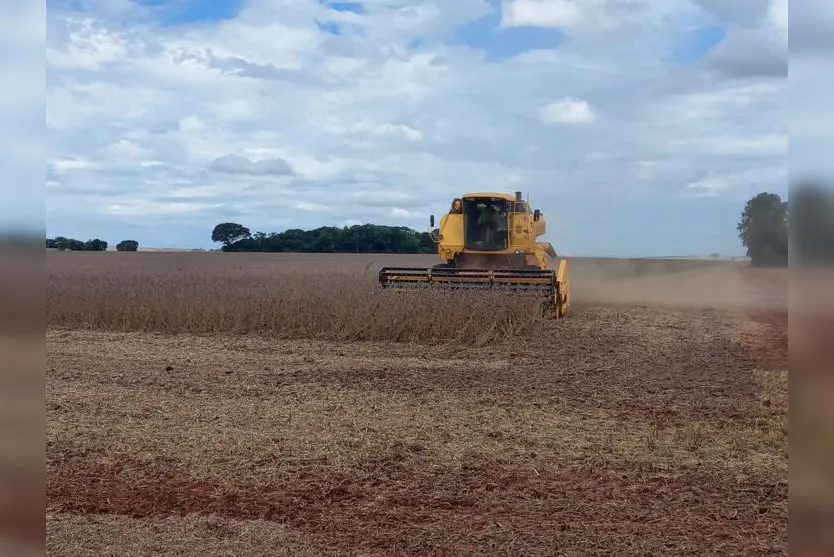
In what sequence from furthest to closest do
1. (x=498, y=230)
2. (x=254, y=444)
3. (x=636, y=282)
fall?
(x=636, y=282)
(x=498, y=230)
(x=254, y=444)

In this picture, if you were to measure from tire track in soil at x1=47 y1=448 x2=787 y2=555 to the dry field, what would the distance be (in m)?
0.02

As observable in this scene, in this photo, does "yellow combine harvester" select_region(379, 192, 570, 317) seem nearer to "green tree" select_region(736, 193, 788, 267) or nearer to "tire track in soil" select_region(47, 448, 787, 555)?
"tire track in soil" select_region(47, 448, 787, 555)

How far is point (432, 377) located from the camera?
9.38m

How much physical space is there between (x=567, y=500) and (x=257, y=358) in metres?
6.93

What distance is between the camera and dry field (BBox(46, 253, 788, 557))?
4.43 metres

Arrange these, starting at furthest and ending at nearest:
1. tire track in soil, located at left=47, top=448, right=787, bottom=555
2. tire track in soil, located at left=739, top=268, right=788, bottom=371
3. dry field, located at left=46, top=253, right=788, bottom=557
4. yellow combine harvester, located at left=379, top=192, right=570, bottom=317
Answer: yellow combine harvester, located at left=379, top=192, right=570, bottom=317 < tire track in soil, located at left=739, top=268, right=788, bottom=371 < dry field, located at left=46, top=253, right=788, bottom=557 < tire track in soil, located at left=47, top=448, right=787, bottom=555

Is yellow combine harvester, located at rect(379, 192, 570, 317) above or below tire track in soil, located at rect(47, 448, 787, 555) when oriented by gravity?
above

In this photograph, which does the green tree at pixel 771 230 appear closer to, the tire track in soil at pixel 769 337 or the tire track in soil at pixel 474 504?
the tire track in soil at pixel 474 504

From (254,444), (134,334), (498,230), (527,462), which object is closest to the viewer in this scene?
(527,462)
